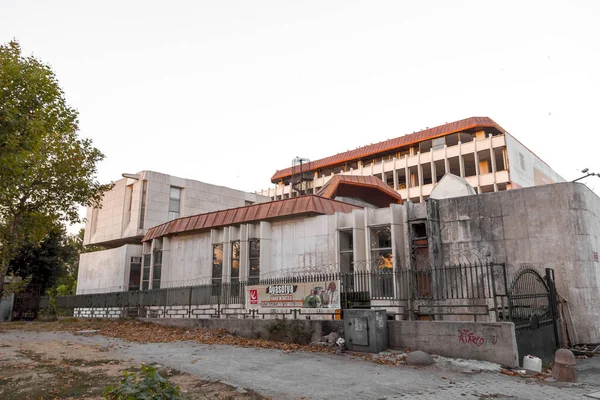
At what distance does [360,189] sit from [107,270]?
74.2ft

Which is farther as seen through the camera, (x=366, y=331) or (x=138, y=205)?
(x=138, y=205)

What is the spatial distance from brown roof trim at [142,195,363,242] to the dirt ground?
34.0 feet

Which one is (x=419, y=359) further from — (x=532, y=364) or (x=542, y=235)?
(x=542, y=235)

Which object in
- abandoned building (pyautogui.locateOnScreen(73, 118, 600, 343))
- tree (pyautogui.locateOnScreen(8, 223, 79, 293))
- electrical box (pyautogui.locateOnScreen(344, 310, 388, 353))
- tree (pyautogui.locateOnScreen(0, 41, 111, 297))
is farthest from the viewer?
tree (pyautogui.locateOnScreen(8, 223, 79, 293))

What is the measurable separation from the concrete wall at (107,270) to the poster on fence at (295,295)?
19235 mm

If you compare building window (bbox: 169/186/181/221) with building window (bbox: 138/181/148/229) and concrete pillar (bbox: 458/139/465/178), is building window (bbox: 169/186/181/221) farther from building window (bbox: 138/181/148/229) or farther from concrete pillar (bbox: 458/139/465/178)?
concrete pillar (bbox: 458/139/465/178)

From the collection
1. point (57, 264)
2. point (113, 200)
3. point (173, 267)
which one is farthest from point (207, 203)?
point (173, 267)

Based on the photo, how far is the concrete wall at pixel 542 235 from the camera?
539 inches

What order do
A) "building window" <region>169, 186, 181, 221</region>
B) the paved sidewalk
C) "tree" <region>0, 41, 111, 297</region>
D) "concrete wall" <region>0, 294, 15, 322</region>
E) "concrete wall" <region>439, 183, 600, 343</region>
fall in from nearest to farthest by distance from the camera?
the paved sidewalk → "concrete wall" <region>439, 183, 600, 343</region> → "tree" <region>0, 41, 111, 297</region> → "concrete wall" <region>0, 294, 15, 322</region> → "building window" <region>169, 186, 181, 221</region>

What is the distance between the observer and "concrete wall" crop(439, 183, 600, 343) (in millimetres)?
13680

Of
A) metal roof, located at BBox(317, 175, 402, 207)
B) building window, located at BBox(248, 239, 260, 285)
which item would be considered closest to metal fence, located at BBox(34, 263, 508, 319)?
building window, located at BBox(248, 239, 260, 285)

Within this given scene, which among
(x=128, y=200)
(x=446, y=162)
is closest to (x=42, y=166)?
(x=128, y=200)

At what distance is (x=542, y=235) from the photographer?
47.5 feet

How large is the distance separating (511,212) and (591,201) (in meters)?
2.94
